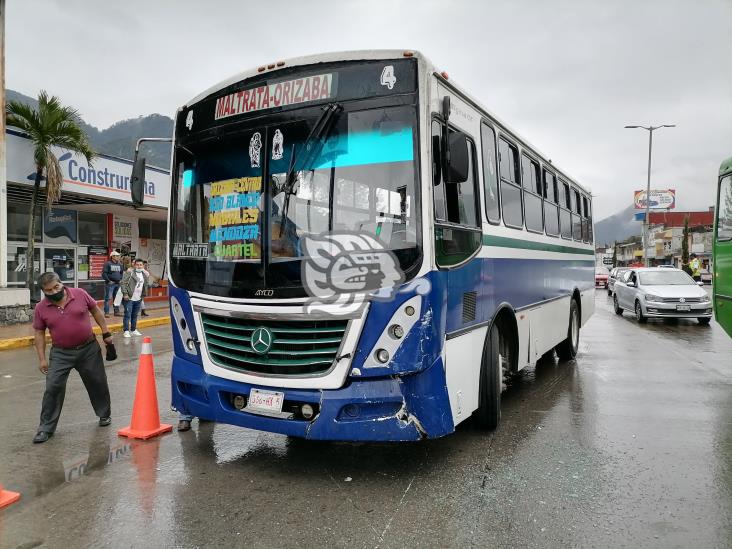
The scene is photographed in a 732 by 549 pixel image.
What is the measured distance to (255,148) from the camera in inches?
182

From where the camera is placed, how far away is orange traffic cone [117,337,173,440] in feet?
18.3

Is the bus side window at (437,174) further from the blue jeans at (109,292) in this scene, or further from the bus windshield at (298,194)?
the blue jeans at (109,292)

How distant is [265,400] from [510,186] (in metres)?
3.64

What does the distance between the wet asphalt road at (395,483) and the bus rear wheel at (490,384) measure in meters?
0.18

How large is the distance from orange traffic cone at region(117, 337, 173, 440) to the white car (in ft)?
47.1

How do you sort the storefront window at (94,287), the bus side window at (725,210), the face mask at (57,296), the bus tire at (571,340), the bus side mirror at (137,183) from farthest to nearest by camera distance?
the storefront window at (94,287) → the bus tire at (571,340) → the bus side window at (725,210) → the bus side mirror at (137,183) → the face mask at (57,296)

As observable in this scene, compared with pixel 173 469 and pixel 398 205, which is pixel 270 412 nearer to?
pixel 173 469

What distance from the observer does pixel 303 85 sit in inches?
177

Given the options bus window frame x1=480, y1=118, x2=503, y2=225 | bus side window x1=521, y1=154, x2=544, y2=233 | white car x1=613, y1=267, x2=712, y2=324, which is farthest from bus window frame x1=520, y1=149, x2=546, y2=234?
white car x1=613, y1=267, x2=712, y2=324

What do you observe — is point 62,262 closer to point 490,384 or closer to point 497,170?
point 497,170

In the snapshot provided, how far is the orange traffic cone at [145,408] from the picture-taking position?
18.3 ft

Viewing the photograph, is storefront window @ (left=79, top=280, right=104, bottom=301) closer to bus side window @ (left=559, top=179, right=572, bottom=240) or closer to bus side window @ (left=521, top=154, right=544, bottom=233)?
bus side window @ (left=559, top=179, right=572, bottom=240)

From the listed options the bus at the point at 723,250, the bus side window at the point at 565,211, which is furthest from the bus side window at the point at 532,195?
the bus at the point at 723,250

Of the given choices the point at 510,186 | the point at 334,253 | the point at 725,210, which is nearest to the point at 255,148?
the point at 334,253
